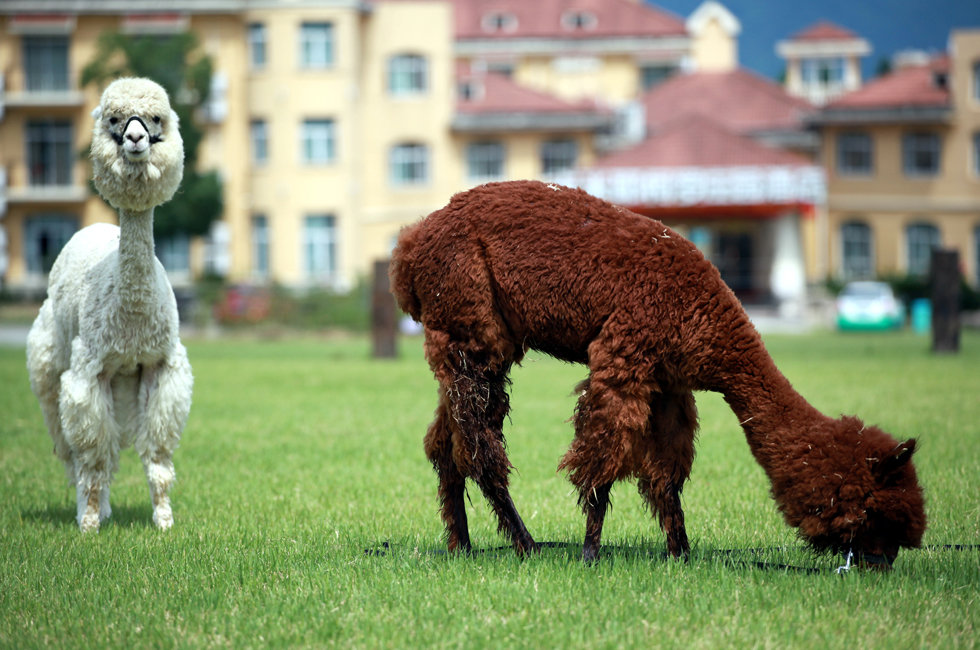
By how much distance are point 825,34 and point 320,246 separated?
39.9 m

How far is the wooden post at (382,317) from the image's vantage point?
26406mm

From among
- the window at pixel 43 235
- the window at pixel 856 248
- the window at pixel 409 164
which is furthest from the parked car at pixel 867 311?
the window at pixel 43 235

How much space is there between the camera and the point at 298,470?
10906 millimetres

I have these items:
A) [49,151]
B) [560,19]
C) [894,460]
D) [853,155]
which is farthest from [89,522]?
[560,19]

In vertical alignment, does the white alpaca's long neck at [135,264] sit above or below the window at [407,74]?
below

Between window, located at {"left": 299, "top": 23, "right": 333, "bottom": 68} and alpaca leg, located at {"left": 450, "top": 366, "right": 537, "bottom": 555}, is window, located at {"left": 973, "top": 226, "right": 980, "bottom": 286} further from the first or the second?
alpaca leg, located at {"left": 450, "top": 366, "right": 537, "bottom": 555}

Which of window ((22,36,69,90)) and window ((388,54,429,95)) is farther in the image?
window ((388,54,429,95))

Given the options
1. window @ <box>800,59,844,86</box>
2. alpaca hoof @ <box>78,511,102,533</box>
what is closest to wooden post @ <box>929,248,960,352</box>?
alpaca hoof @ <box>78,511,102,533</box>

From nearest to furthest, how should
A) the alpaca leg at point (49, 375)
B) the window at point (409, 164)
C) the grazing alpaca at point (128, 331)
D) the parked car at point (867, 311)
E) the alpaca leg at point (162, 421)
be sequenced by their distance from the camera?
the grazing alpaca at point (128, 331) → the alpaca leg at point (162, 421) → the alpaca leg at point (49, 375) → the parked car at point (867, 311) → the window at point (409, 164)

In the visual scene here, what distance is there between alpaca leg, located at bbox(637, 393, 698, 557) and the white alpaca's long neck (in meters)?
3.73

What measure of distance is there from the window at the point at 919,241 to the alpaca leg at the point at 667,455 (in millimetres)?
52535

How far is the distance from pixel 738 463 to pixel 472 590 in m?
5.55

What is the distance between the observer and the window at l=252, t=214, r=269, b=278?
50625mm

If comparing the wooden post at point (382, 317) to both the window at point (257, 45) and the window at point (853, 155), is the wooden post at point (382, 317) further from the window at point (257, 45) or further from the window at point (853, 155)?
the window at point (853, 155)
